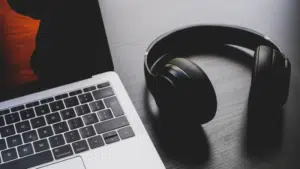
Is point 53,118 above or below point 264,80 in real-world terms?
below

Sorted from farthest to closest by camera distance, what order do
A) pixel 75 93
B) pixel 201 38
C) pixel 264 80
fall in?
pixel 201 38, pixel 75 93, pixel 264 80

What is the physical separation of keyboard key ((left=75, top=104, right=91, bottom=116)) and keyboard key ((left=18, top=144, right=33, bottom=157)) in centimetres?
9

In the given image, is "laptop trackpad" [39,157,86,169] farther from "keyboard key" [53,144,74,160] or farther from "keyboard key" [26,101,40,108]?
"keyboard key" [26,101,40,108]

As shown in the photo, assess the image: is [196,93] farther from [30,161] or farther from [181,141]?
[30,161]

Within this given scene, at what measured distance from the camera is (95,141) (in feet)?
2.18

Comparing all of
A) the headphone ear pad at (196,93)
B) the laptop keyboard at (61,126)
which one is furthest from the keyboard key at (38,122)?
the headphone ear pad at (196,93)

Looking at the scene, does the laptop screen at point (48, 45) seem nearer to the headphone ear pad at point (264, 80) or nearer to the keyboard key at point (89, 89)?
the keyboard key at point (89, 89)

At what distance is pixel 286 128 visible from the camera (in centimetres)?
68

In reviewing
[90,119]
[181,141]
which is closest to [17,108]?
[90,119]

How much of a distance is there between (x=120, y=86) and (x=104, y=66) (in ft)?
0.16

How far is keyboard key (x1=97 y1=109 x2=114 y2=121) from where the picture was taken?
698 mm

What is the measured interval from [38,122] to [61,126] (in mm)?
39

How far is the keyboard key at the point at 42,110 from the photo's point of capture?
72cm

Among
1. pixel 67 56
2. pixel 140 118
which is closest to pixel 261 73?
pixel 140 118
